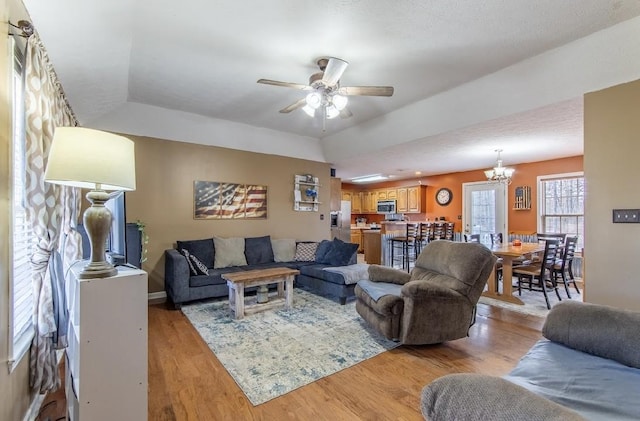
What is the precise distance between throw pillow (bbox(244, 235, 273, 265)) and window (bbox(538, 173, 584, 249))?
556cm

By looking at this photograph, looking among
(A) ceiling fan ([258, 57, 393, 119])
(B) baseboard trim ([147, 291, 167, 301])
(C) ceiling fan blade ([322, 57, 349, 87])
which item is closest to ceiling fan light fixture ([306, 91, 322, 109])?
(A) ceiling fan ([258, 57, 393, 119])

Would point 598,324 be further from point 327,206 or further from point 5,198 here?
point 327,206

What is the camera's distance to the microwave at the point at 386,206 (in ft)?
29.9

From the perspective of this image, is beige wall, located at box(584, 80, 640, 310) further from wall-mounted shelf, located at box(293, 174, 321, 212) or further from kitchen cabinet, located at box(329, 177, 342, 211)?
kitchen cabinet, located at box(329, 177, 342, 211)

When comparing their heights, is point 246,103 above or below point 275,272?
above

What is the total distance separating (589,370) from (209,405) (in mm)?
2106

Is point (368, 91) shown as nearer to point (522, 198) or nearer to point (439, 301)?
point (439, 301)

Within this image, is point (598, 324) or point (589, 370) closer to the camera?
point (589, 370)

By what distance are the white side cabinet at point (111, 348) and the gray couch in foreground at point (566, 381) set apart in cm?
141

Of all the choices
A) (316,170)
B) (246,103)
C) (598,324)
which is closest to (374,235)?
(316,170)

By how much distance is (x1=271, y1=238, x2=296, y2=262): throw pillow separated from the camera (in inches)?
196

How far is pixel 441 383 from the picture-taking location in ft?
3.41

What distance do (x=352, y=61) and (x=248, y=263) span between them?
3259 millimetres

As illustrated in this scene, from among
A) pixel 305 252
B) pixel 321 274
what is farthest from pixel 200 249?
pixel 321 274
